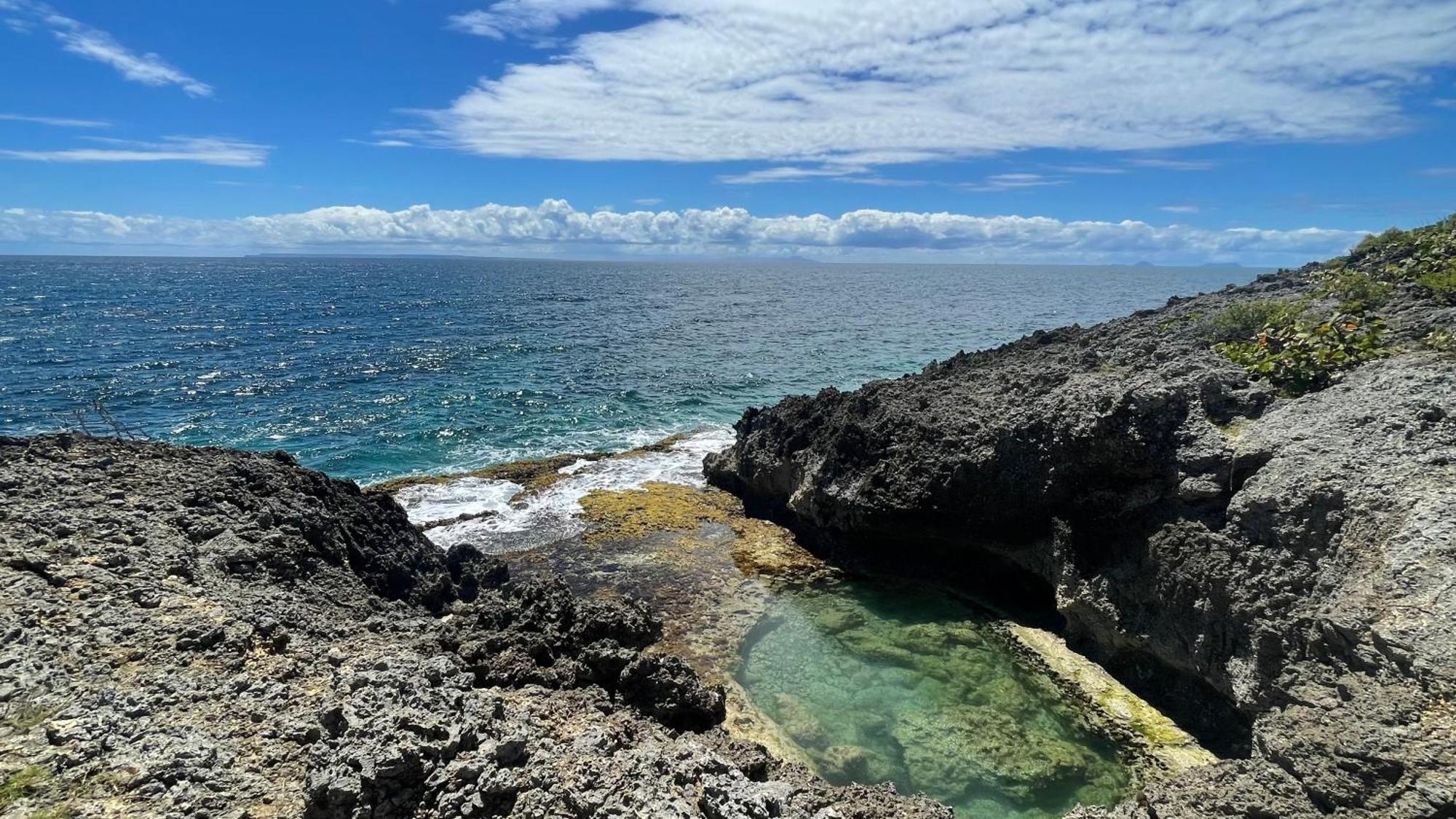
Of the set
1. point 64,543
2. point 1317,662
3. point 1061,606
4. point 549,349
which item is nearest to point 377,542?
point 64,543

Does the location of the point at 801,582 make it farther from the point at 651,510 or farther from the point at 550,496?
the point at 550,496

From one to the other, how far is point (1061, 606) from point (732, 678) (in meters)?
9.17

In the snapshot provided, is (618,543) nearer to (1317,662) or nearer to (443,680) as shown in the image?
(443,680)

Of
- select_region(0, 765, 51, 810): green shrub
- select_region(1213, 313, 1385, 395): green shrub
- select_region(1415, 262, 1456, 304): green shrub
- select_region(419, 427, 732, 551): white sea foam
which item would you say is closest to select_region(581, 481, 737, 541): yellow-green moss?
select_region(419, 427, 732, 551): white sea foam

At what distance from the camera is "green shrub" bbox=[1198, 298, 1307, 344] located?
22969 millimetres

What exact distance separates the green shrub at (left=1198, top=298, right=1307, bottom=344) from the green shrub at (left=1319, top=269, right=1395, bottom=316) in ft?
4.26

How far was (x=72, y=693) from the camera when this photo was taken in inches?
379

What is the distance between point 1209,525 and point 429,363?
57195mm

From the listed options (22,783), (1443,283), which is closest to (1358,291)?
(1443,283)

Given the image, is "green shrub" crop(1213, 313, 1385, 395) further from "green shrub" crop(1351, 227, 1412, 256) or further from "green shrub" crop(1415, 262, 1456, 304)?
"green shrub" crop(1351, 227, 1412, 256)

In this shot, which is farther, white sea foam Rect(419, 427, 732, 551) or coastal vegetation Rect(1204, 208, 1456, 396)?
white sea foam Rect(419, 427, 732, 551)

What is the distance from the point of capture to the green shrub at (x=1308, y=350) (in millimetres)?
17750

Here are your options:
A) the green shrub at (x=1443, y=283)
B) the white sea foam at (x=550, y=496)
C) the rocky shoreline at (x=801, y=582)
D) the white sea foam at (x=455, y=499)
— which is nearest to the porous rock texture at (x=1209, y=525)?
the rocky shoreline at (x=801, y=582)

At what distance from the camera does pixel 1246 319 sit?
23.6 meters
